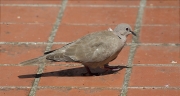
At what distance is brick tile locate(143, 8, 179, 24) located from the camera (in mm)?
7116

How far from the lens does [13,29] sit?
6.99m

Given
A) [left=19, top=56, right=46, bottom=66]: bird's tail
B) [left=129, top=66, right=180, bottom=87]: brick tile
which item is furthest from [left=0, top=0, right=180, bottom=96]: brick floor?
[left=19, top=56, right=46, bottom=66]: bird's tail

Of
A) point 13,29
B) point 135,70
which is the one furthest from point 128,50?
point 13,29

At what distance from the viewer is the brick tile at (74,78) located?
5781mm

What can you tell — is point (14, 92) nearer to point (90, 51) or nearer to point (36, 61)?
point (36, 61)

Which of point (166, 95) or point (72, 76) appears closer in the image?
point (166, 95)

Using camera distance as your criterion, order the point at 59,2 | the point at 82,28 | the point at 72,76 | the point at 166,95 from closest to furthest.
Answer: the point at 166,95 → the point at 72,76 → the point at 82,28 → the point at 59,2

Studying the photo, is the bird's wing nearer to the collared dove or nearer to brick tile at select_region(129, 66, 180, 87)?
the collared dove

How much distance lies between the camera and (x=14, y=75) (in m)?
5.95

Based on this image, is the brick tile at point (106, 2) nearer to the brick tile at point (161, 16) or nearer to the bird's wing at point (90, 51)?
the brick tile at point (161, 16)

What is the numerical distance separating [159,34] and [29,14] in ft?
5.93

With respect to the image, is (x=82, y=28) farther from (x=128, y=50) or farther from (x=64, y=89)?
(x=64, y=89)

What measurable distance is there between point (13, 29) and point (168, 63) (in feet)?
6.92

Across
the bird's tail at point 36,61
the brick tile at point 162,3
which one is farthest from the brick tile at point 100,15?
the bird's tail at point 36,61
